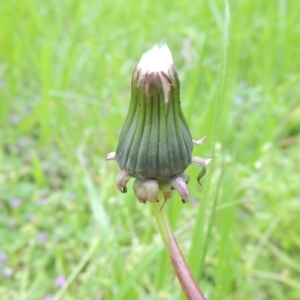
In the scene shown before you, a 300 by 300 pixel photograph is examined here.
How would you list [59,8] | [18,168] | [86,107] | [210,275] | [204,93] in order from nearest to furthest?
[210,275] → [18,168] → [86,107] → [204,93] → [59,8]

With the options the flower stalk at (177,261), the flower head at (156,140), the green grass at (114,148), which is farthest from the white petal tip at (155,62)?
the green grass at (114,148)

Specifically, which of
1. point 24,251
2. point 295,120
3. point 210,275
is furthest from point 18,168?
point 295,120

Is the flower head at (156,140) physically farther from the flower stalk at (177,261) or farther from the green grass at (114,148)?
the green grass at (114,148)

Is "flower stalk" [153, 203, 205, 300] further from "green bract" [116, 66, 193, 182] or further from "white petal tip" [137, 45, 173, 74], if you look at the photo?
"white petal tip" [137, 45, 173, 74]

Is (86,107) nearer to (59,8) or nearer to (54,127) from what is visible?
(54,127)

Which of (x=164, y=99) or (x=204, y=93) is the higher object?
(x=164, y=99)

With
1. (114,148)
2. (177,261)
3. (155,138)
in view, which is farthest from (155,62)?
(114,148)
